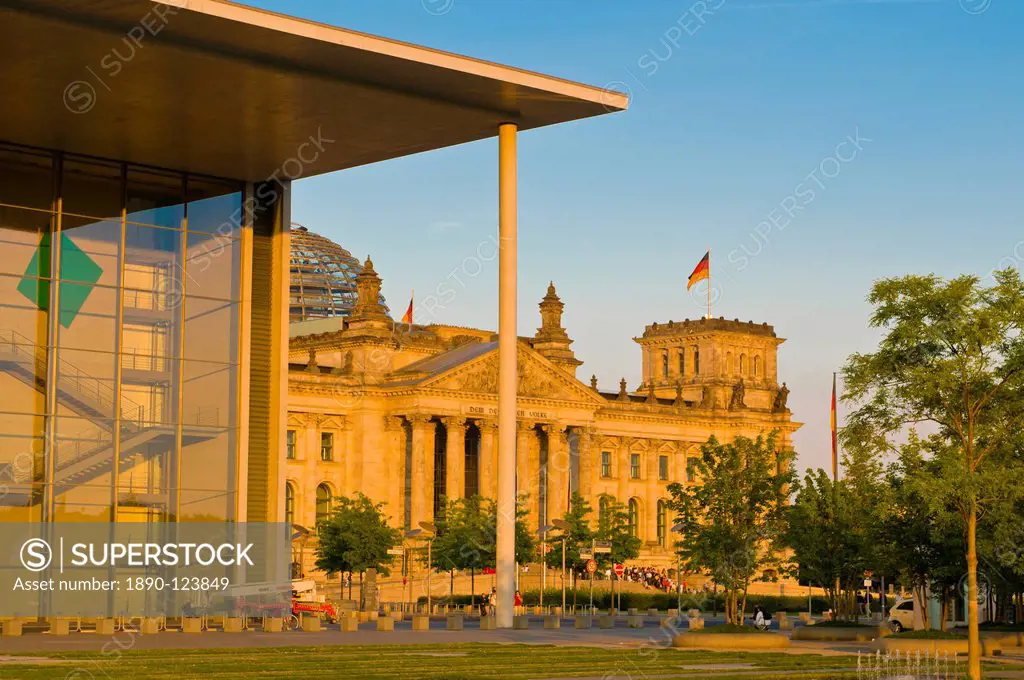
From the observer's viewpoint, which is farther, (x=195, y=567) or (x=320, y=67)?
(x=195, y=567)

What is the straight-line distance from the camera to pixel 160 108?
44000mm

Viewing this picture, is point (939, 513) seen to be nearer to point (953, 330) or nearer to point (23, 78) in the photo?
point (953, 330)

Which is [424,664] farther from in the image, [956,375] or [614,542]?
[614,542]

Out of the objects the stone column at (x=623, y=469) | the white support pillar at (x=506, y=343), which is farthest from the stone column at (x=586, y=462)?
the white support pillar at (x=506, y=343)

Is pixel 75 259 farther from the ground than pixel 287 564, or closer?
farther from the ground

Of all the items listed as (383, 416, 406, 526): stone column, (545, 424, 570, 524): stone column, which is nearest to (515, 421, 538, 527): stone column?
(545, 424, 570, 524): stone column

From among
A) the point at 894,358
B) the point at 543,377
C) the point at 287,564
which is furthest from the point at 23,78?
the point at 543,377

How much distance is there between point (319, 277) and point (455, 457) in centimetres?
3867

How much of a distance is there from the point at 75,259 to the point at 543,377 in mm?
83291

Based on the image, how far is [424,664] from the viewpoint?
34.5 meters

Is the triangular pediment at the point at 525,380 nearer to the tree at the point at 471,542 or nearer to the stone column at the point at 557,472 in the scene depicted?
the stone column at the point at 557,472

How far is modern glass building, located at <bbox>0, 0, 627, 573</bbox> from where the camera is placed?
Answer: 40844mm

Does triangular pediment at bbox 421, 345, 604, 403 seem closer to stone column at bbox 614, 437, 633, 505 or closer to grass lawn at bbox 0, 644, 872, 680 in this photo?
stone column at bbox 614, 437, 633, 505

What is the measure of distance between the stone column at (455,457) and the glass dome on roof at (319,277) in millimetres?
30718
